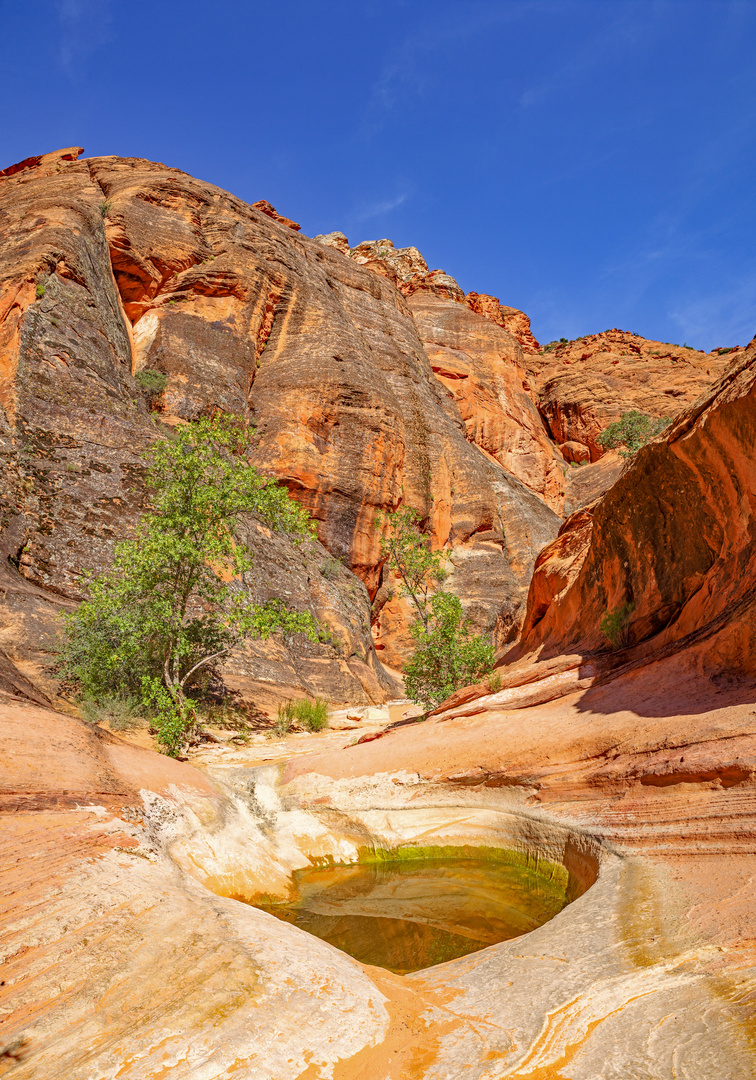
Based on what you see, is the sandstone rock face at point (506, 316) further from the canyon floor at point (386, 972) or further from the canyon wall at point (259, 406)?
the canyon floor at point (386, 972)

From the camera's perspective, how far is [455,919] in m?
5.39

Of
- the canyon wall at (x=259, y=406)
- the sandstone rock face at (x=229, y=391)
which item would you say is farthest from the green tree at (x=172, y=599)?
the sandstone rock face at (x=229, y=391)

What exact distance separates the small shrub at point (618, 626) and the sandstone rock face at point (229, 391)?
346 inches

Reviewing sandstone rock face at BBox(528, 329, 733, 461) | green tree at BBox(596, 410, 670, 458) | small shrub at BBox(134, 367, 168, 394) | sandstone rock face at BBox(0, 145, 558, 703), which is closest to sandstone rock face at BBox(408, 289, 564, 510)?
sandstone rock face at BBox(528, 329, 733, 461)

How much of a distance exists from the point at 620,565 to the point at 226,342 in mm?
22619

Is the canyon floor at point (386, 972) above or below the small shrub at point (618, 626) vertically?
below

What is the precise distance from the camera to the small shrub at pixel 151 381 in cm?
2322

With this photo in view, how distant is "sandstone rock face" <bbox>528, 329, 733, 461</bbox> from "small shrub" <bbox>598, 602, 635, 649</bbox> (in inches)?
1593

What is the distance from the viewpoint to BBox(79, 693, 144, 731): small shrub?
10.8 m

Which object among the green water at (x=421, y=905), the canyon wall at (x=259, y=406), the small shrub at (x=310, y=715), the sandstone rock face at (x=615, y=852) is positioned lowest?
the green water at (x=421, y=905)

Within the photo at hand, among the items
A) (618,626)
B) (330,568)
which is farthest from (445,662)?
(330,568)

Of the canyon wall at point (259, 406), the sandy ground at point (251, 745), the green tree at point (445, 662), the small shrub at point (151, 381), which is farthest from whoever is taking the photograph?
the small shrub at point (151, 381)

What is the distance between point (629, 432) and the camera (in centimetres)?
4362

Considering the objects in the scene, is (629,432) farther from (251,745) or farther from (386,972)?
(386,972)
